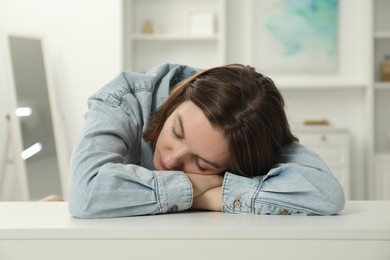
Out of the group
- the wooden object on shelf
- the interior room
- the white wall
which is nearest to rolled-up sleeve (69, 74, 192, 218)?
the interior room

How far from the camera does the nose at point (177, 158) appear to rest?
132 centimetres

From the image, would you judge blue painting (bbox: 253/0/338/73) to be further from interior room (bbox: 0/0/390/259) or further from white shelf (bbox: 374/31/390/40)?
white shelf (bbox: 374/31/390/40)

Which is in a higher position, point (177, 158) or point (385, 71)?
point (177, 158)

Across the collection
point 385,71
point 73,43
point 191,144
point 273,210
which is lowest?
point 385,71

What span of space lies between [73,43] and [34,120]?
714 mm

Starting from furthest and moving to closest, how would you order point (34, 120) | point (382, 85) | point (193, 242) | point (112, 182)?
point (382, 85) → point (34, 120) → point (112, 182) → point (193, 242)

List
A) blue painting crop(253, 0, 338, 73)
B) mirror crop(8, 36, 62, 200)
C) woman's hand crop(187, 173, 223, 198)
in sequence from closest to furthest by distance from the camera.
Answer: woman's hand crop(187, 173, 223, 198)
mirror crop(8, 36, 62, 200)
blue painting crop(253, 0, 338, 73)

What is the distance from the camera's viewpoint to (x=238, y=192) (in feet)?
4.17

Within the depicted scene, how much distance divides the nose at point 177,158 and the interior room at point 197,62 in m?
2.93

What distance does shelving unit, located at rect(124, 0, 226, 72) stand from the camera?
4.77 metres

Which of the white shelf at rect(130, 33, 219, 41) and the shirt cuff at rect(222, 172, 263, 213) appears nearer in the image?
the shirt cuff at rect(222, 172, 263, 213)

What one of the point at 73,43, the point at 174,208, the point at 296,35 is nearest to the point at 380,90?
the point at 296,35

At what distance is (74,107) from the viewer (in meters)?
4.57

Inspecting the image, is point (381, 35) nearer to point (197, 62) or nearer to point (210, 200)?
point (197, 62)
